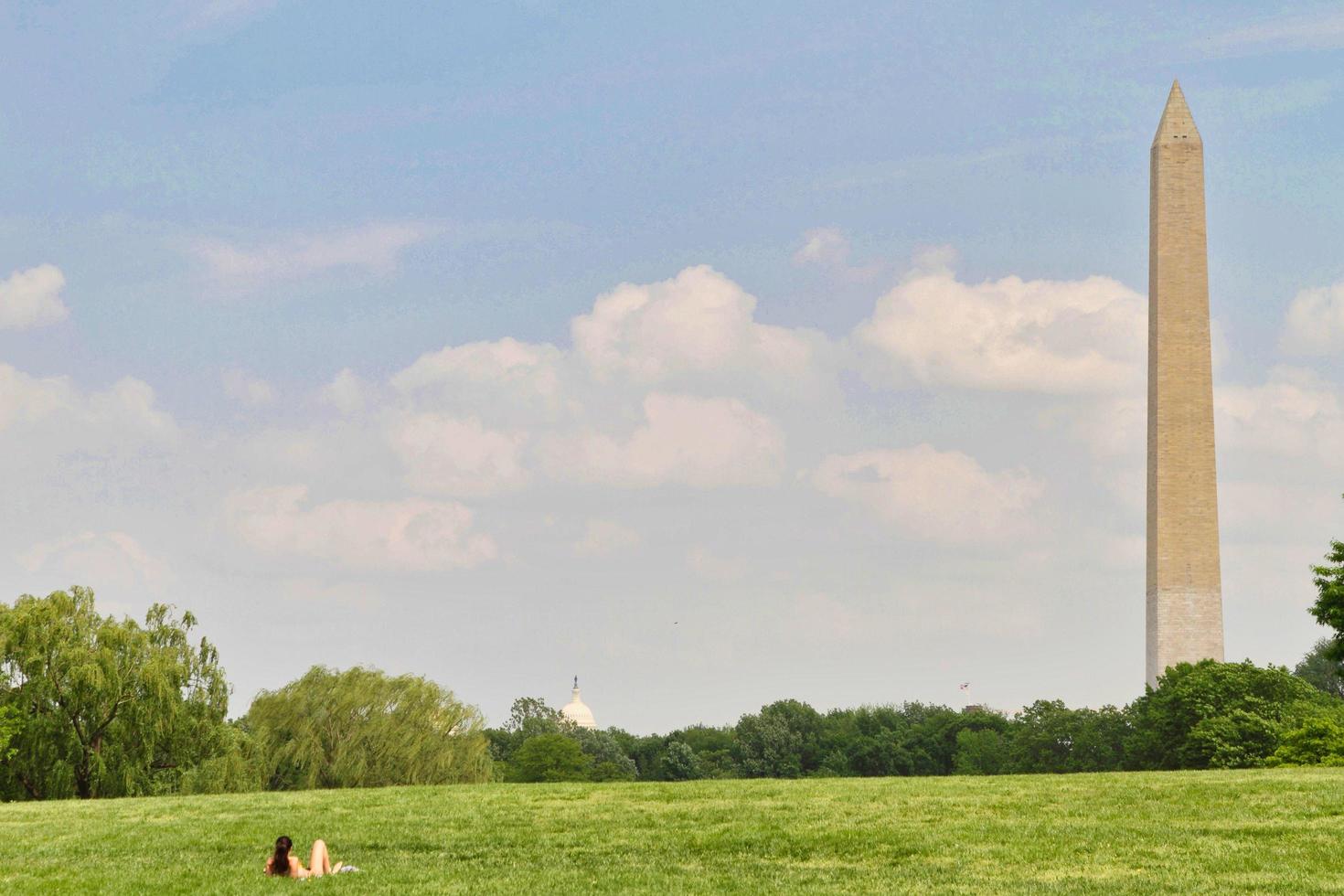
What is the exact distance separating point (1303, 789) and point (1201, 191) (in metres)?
37.2

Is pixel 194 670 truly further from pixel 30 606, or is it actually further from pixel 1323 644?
pixel 1323 644

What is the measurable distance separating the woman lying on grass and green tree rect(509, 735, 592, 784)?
7627 centimetres

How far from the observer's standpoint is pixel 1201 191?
186 ft

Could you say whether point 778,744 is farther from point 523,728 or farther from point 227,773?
point 227,773

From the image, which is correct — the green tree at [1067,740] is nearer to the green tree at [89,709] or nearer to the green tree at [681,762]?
the green tree at [681,762]

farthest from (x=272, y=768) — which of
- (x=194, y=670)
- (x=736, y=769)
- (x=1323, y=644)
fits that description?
(x=1323, y=644)

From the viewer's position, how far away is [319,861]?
19.6 meters

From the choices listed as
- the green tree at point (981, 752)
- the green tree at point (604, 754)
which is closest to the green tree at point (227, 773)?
the green tree at point (981, 752)

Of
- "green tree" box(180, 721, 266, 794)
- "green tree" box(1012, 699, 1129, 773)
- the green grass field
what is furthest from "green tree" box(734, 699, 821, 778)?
the green grass field

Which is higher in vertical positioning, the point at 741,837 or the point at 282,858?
the point at 741,837

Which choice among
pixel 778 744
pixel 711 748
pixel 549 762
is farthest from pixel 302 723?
pixel 711 748

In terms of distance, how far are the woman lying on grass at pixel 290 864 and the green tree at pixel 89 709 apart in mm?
27173

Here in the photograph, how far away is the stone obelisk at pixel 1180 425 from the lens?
55281mm

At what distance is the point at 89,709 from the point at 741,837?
30.1 metres
